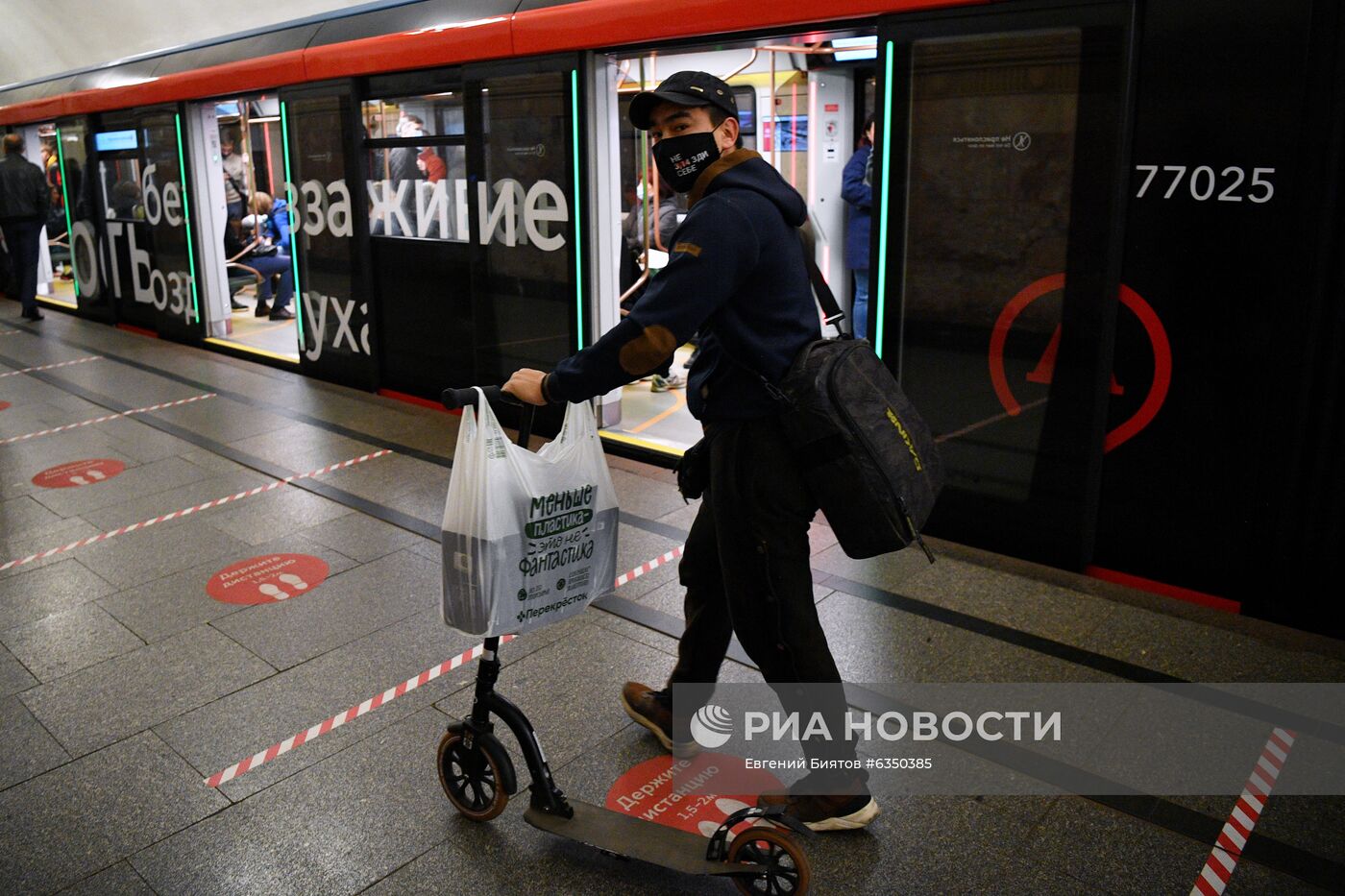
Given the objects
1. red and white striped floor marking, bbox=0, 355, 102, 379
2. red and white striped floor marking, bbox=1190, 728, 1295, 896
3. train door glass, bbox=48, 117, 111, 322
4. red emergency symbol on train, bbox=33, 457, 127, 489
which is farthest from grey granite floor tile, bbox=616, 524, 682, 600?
train door glass, bbox=48, 117, 111, 322

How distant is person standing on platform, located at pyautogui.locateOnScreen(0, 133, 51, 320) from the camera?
10.9 meters

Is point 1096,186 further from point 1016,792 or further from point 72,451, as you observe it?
point 72,451

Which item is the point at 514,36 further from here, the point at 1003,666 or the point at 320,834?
the point at 320,834

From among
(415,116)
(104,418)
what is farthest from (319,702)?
(104,418)

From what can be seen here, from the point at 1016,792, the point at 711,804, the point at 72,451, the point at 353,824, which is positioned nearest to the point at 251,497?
the point at 72,451

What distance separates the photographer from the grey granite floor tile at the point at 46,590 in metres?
4.18

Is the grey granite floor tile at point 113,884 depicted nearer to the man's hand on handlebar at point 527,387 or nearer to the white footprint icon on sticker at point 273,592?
the man's hand on handlebar at point 527,387

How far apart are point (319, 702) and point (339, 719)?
15 cm

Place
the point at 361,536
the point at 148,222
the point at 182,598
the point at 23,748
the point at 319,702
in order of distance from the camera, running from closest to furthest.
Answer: the point at 23,748, the point at 319,702, the point at 182,598, the point at 361,536, the point at 148,222

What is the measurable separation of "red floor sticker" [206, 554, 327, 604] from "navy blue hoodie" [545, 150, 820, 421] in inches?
90.7

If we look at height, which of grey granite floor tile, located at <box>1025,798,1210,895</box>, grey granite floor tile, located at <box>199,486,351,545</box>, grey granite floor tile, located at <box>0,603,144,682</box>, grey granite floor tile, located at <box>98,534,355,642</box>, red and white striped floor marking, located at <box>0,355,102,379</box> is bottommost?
grey granite floor tile, located at <box>1025,798,1210,895</box>

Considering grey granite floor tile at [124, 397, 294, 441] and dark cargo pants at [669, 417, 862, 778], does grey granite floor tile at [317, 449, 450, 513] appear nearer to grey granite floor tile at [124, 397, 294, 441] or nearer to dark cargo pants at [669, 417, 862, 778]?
grey granite floor tile at [124, 397, 294, 441]

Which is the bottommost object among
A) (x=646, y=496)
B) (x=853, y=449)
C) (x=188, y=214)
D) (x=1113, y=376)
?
(x=646, y=496)

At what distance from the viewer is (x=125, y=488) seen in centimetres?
570
